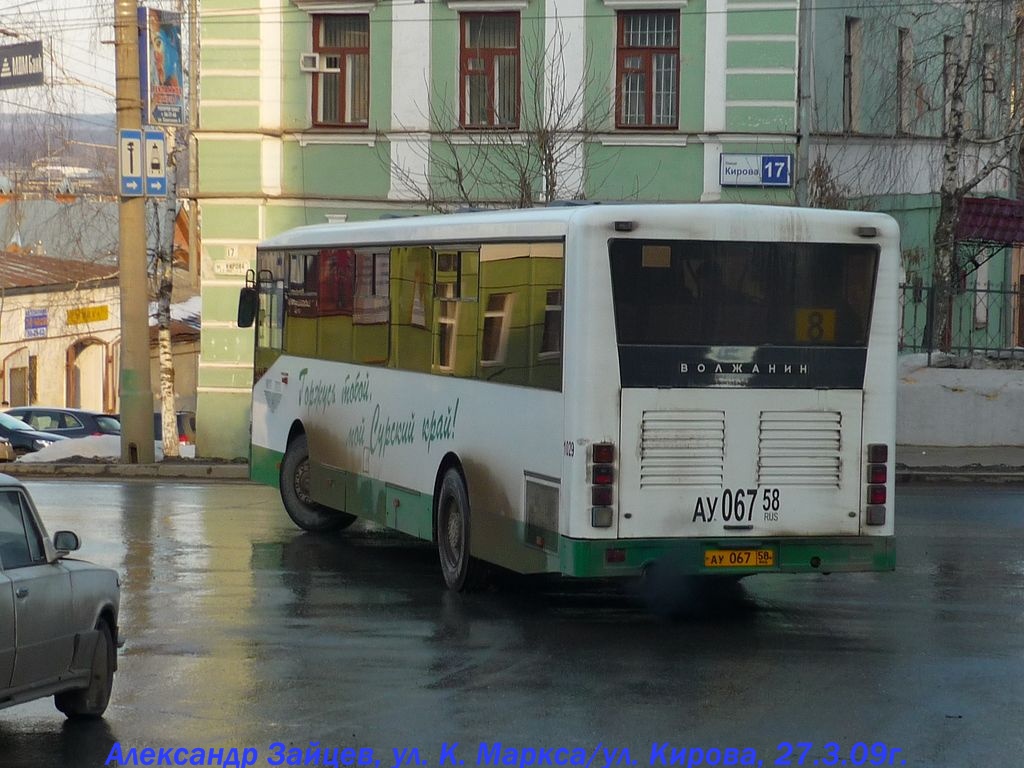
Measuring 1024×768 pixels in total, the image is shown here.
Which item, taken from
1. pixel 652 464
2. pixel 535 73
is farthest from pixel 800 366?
pixel 535 73

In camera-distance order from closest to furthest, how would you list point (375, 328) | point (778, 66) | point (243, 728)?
point (243, 728)
point (375, 328)
point (778, 66)

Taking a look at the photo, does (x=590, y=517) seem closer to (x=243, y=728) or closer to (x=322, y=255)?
(x=243, y=728)

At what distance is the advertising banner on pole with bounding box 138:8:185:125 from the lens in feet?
88.3

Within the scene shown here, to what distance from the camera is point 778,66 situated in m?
30.9

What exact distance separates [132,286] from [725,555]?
1644cm

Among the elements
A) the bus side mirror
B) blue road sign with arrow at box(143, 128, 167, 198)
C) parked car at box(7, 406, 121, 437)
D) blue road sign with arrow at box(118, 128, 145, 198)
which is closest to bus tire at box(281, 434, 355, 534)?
the bus side mirror

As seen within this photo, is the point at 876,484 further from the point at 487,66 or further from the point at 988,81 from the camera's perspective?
the point at 988,81

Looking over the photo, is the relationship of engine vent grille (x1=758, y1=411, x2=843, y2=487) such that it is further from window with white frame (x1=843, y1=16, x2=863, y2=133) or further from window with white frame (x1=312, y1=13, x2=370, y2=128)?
window with white frame (x1=843, y1=16, x2=863, y2=133)

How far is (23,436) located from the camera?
41156mm

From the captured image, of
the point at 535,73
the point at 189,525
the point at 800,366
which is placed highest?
the point at 535,73

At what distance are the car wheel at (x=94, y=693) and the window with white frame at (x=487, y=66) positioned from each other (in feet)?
74.7

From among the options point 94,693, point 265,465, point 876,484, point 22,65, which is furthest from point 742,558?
point 22,65

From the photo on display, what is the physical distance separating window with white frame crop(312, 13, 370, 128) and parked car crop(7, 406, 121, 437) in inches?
551

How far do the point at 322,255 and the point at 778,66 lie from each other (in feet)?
49.7
